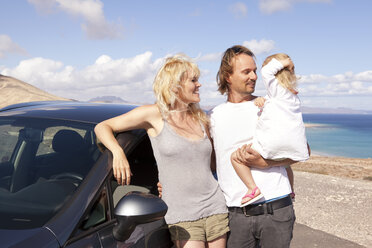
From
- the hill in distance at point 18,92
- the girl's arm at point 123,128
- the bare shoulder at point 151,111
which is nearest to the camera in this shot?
the girl's arm at point 123,128

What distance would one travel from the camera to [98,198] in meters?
2.04

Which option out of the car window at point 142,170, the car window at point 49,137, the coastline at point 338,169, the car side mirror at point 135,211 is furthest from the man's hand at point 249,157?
the coastline at point 338,169

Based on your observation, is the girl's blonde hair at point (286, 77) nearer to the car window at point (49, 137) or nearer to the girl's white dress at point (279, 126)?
the girl's white dress at point (279, 126)

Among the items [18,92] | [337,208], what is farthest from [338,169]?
[18,92]

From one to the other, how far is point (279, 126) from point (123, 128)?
1.01m

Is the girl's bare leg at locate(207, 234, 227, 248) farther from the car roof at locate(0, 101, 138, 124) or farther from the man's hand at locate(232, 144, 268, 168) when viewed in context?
the car roof at locate(0, 101, 138, 124)

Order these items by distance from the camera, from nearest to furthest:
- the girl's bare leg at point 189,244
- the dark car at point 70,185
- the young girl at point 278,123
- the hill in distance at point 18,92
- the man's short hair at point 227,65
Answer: the dark car at point 70,185 < the girl's bare leg at point 189,244 < the young girl at point 278,123 < the man's short hair at point 227,65 < the hill in distance at point 18,92

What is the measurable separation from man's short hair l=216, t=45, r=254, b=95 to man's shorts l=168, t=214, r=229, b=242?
0.97 meters

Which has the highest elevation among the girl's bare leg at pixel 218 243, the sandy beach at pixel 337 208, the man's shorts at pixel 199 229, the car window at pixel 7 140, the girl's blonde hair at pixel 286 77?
the girl's blonde hair at pixel 286 77

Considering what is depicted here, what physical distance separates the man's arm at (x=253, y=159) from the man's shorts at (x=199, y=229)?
0.39 metres

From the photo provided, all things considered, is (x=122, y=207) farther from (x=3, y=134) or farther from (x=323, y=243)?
(x=323, y=243)

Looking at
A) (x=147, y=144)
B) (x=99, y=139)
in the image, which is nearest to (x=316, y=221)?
(x=147, y=144)

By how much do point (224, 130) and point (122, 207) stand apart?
3.36ft

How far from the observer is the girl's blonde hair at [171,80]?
8.01 ft
